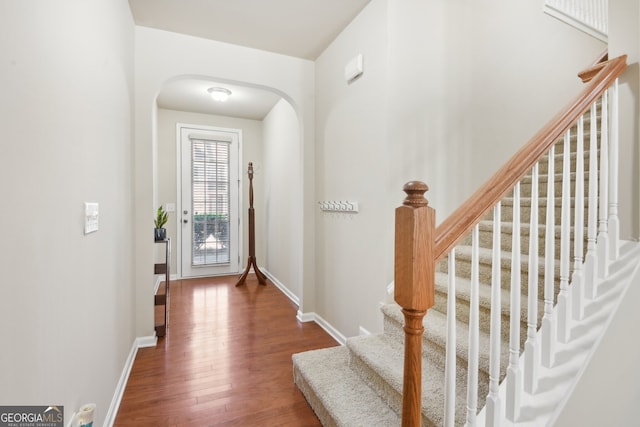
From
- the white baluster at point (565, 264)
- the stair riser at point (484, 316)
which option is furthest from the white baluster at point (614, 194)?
the stair riser at point (484, 316)

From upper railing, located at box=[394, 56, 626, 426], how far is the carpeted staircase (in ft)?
0.56

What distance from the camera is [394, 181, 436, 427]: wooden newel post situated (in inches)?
33.0

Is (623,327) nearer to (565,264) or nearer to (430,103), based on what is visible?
(565,264)

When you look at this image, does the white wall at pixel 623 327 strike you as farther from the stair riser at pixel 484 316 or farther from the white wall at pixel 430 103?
the white wall at pixel 430 103

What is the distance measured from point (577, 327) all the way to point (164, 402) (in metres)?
2.16

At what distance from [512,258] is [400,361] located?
0.94 metres

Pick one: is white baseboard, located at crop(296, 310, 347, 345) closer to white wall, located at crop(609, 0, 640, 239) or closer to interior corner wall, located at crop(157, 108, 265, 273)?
white wall, located at crop(609, 0, 640, 239)

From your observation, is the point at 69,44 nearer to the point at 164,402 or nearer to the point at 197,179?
the point at 164,402

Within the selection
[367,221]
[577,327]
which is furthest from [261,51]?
[577,327]

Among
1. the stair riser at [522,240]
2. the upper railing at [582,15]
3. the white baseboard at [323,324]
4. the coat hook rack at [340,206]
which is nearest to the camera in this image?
the stair riser at [522,240]

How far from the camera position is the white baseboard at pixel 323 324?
108 inches

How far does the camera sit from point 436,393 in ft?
4.50

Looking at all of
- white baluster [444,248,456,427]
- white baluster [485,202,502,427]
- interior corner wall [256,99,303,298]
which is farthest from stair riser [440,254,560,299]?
interior corner wall [256,99,303,298]

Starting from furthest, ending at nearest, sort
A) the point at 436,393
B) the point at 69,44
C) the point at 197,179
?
the point at 197,179, the point at 436,393, the point at 69,44
